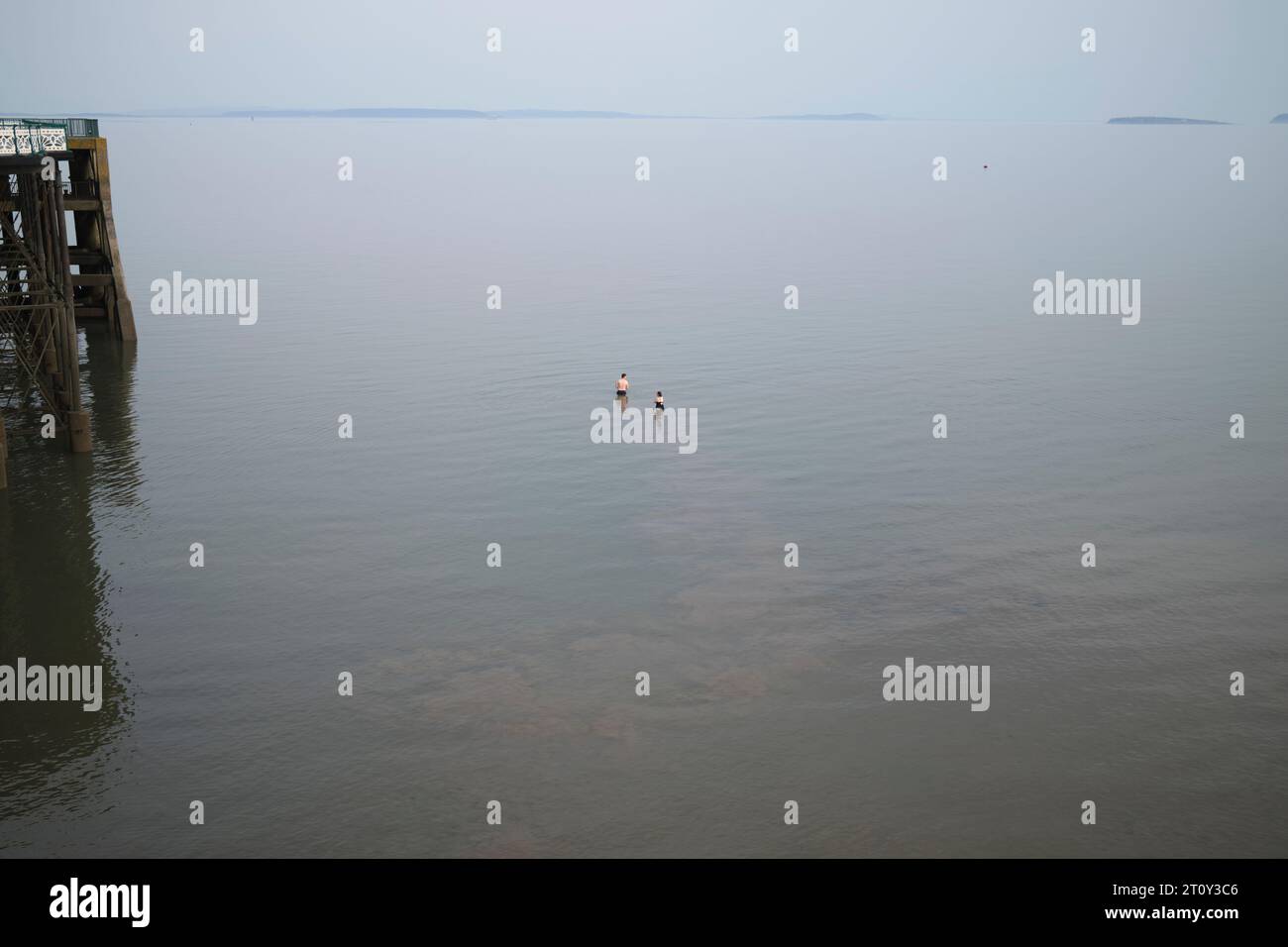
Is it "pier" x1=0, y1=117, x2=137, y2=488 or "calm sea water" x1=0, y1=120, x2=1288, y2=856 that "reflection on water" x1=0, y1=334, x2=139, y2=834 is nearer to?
"calm sea water" x1=0, y1=120, x2=1288, y2=856

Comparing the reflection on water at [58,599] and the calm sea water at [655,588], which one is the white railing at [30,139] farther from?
the calm sea water at [655,588]

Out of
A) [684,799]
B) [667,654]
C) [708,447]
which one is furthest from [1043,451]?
[684,799]

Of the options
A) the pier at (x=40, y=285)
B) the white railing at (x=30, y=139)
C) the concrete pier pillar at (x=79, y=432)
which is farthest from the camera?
the white railing at (x=30, y=139)

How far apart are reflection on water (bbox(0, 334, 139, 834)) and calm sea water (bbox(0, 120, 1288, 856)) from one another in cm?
10

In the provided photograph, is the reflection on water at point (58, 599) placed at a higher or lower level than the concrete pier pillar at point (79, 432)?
lower

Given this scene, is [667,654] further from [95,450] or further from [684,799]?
[95,450]

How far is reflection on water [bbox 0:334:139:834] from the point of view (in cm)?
2153

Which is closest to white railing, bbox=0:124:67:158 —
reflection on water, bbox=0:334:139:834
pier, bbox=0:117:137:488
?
pier, bbox=0:117:137:488

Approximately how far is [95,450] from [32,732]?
17.9m

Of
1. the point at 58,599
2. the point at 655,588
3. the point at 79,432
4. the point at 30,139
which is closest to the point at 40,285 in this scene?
the point at 79,432

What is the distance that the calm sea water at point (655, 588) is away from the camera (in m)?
21.1

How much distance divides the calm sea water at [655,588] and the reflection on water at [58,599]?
104 mm

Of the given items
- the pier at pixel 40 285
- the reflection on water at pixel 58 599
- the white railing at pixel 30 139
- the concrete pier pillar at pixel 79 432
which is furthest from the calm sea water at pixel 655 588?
the white railing at pixel 30 139

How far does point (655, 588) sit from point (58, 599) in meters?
13.1
